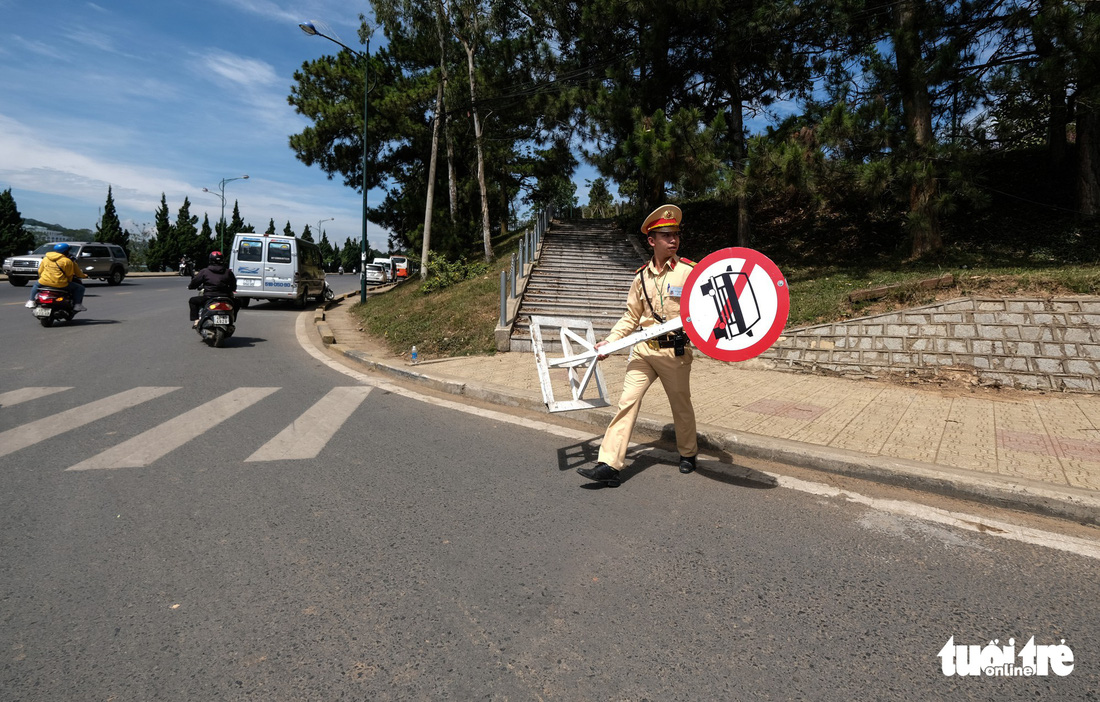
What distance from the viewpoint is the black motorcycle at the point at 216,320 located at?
10523mm

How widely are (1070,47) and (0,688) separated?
46.5 ft

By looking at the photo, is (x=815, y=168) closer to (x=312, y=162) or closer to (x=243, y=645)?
(x=243, y=645)

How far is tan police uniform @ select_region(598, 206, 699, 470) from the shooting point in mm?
4238

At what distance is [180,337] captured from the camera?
1159 cm

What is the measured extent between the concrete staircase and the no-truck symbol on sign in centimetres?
478

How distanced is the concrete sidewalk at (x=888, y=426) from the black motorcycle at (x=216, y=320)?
4.12 m

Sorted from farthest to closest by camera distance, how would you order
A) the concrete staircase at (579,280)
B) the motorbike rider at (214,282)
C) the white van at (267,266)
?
1. the white van at (267,266)
2. the concrete staircase at (579,280)
3. the motorbike rider at (214,282)

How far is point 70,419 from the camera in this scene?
5.73 meters

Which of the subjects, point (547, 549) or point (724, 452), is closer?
point (547, 549)

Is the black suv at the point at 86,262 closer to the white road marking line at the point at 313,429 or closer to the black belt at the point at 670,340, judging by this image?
the white road marking line at the point at 313,429

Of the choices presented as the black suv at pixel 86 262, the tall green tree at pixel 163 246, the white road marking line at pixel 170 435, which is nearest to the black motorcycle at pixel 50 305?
the white road marking line at pixel 170 435

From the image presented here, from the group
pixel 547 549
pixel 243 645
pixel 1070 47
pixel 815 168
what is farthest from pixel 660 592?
pixel 1070 47

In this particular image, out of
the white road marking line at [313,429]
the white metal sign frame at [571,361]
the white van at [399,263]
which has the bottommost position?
the white road marking line at [313,429]

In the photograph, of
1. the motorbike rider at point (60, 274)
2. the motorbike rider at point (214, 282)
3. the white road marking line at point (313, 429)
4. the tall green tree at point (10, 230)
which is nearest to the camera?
the white road marking line at point (313, 429)
